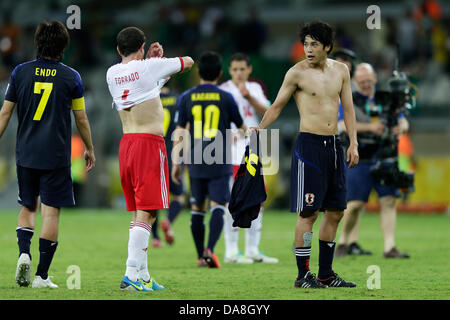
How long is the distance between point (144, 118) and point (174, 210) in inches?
A: 210

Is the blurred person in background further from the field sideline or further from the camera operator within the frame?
the camera operator

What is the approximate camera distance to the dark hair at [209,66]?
10047mm

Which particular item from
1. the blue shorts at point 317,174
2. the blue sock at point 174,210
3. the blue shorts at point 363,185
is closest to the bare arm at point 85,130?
the blue shorts at point 317,174

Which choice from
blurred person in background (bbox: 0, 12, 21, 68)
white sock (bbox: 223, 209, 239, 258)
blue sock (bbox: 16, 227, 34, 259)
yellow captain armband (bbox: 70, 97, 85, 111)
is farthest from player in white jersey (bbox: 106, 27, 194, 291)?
blurred person in background (bbox: 0, 12, 21, 68)

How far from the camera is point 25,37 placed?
95.0 feet

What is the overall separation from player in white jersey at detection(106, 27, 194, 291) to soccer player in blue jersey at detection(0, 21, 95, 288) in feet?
1.64

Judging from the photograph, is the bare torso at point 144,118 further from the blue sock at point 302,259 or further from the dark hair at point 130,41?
the blue sock at point 302,259

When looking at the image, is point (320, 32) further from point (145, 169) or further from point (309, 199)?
point (145, 169)

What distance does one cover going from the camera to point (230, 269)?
9703mm

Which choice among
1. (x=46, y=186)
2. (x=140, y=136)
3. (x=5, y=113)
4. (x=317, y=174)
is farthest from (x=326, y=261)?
(x=5, y=113)

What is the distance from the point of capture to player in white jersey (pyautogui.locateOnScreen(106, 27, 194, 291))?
7629mm

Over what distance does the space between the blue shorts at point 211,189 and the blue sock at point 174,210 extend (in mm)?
2604

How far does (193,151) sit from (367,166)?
250cm
